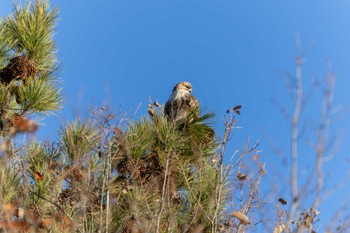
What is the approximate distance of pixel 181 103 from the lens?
24.6 ft

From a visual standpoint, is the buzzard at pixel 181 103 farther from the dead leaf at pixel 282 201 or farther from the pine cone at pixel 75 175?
the dead leaf at pixel 282 201

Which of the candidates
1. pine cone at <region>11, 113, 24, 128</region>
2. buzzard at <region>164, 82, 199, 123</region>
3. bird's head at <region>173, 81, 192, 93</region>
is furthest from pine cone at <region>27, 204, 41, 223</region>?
bird's head at <region>173, 81, 192, 93</region>

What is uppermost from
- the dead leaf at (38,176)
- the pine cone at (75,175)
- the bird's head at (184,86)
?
the bird's head at (184,86)

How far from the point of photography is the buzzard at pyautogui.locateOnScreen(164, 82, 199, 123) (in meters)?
7.27

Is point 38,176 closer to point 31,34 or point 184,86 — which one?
point 31,34

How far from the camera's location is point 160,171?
679 centimetres

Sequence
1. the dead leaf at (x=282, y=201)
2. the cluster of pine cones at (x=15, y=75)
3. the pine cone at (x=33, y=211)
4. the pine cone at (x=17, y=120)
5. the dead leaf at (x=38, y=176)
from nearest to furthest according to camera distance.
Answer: the dead leaf at (x=282, y=201), the pine cone at (x=33, y=211), the dead leaf at (x=38, y=176), the pine cone at (x=17, y=120), the cluster of pine cones at (x=15, y=75)

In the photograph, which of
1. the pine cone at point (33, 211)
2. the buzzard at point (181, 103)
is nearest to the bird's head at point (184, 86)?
the buzzard at point (181, 103)

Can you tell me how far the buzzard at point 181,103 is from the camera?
7.27 metres

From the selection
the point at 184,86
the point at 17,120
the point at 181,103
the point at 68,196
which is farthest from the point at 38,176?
the point at 184,86

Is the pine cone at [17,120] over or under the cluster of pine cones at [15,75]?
under

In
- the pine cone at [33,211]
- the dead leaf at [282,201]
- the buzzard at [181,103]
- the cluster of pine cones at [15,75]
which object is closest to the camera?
the dead leaf at [282,201]

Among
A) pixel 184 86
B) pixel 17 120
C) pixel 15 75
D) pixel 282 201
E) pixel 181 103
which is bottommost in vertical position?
pixel 282 201

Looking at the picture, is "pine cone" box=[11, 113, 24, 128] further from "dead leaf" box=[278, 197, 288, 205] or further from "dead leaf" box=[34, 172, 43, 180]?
"dead leaf" box=[278, 197, 288, 205]
